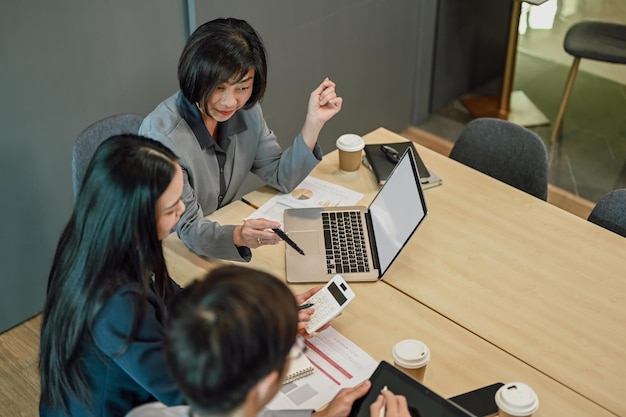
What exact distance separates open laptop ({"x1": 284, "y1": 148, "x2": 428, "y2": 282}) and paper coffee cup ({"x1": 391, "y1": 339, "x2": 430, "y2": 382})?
34cm

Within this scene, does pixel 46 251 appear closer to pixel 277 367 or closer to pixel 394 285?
pixel 394 285

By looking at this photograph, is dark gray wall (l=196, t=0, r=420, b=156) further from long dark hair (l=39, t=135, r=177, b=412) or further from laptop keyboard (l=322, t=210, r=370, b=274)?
long dark hair (l=39, t=135, r=177, b=412)

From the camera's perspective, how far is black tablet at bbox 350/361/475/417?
4.92ft

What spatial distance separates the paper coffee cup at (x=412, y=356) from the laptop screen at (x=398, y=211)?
0.34 m

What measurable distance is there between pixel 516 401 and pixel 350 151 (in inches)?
43.7

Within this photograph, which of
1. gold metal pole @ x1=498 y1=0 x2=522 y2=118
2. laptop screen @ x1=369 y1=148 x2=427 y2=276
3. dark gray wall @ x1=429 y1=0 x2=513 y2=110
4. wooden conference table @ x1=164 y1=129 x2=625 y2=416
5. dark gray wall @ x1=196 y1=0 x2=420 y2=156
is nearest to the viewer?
wooden conference table @ x1=164 y1=129 x2=625 y2=416

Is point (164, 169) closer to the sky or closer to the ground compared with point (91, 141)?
closer to the sky

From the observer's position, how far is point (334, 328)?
1886mm

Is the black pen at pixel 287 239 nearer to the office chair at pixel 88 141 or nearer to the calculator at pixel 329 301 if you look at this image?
the calculator at pixel 329 301

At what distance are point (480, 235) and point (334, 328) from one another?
1.95 feet

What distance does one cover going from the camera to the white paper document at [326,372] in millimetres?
1696

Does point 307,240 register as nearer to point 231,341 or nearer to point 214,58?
point 214,58

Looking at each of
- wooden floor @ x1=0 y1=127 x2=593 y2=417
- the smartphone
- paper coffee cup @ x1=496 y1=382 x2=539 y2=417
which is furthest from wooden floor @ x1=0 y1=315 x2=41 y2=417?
paper coffee cup @ x1=496 y1=382 x2=539 y2=417

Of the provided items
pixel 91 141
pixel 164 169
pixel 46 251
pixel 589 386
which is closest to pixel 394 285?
pixel 589 386
